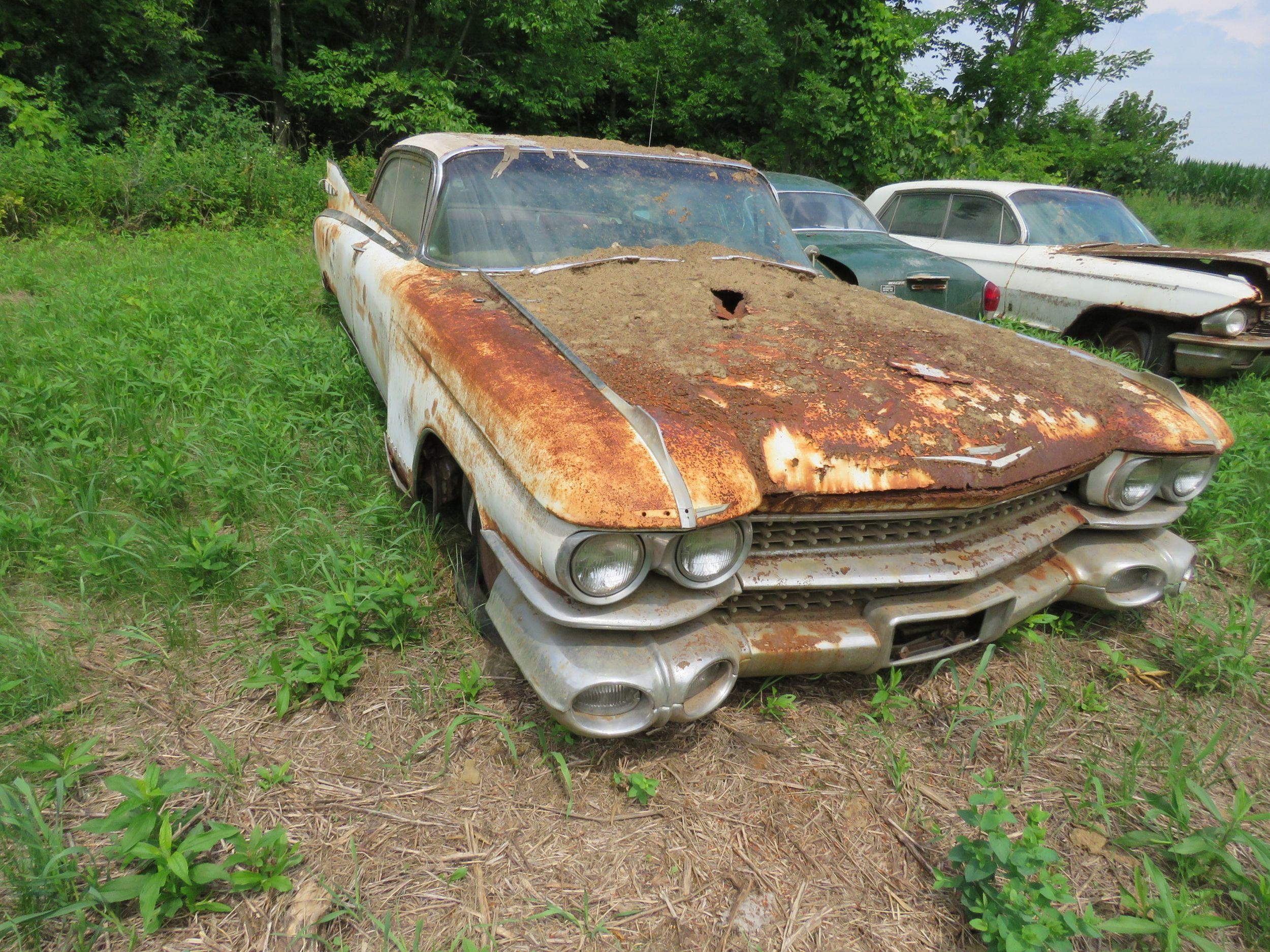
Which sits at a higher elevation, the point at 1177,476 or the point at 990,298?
the point at 1177,476

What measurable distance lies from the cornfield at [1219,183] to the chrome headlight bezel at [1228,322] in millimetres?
18862

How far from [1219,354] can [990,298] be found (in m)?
1.48

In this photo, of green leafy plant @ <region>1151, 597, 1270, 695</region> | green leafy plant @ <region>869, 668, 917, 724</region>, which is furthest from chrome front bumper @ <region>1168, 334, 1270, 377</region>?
green leafy plant @ <region>869, 668, 917, 724</region>

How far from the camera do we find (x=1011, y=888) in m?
1.59

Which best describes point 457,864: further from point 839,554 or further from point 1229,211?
point 1229,211

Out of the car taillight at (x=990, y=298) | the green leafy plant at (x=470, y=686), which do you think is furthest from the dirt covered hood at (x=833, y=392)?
the car taillight at (x=990, y=298)

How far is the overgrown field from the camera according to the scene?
1642mm

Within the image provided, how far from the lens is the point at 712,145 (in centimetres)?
1656

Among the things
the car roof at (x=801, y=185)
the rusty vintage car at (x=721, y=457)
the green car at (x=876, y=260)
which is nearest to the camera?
the rusty vintage car at (x=721, y=457)

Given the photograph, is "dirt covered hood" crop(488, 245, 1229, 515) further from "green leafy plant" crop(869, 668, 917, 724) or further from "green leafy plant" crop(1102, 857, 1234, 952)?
"green leafy plant" crop(1102, 857, 1234, 952)

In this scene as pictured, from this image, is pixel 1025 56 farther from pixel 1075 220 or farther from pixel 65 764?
pixel 65 764

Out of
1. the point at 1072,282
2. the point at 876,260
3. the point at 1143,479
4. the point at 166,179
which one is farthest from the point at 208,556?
the point at 166,179

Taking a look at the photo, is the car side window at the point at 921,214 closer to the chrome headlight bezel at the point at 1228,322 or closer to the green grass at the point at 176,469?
the chrome headlight bezel at the point at 1228,322

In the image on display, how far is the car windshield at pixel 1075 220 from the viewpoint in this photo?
6.20 m
